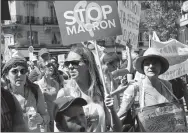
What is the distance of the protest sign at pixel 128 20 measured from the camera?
23.4 feet

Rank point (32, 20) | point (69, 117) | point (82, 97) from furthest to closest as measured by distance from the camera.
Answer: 1. point (32, 20)
2. point (82, 97)
3. point (69, 117)

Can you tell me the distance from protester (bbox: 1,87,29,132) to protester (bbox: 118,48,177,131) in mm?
880

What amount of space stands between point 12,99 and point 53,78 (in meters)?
3.76

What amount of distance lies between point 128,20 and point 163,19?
26740 millimetres

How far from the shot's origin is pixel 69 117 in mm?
3262

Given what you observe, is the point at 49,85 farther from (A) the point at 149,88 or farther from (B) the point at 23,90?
(A) the point at 149,88

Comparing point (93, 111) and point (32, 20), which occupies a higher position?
point (32, 20)

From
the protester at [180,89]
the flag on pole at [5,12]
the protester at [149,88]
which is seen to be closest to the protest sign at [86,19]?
the protester at [149,88]

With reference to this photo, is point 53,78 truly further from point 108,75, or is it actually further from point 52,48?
point 52,48

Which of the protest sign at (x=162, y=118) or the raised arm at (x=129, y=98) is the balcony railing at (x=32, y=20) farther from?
the protest sign at (x=162, y=118)

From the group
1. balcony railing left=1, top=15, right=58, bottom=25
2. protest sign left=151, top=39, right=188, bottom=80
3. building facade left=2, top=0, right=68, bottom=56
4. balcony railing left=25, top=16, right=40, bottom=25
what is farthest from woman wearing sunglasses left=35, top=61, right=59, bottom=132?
balcony railing left=25, top=16, right=40, bottom=25

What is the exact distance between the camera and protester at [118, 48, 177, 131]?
4.23 m

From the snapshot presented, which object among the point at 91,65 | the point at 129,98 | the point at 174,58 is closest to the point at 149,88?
the point at 129,98

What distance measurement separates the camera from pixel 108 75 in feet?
24.1
